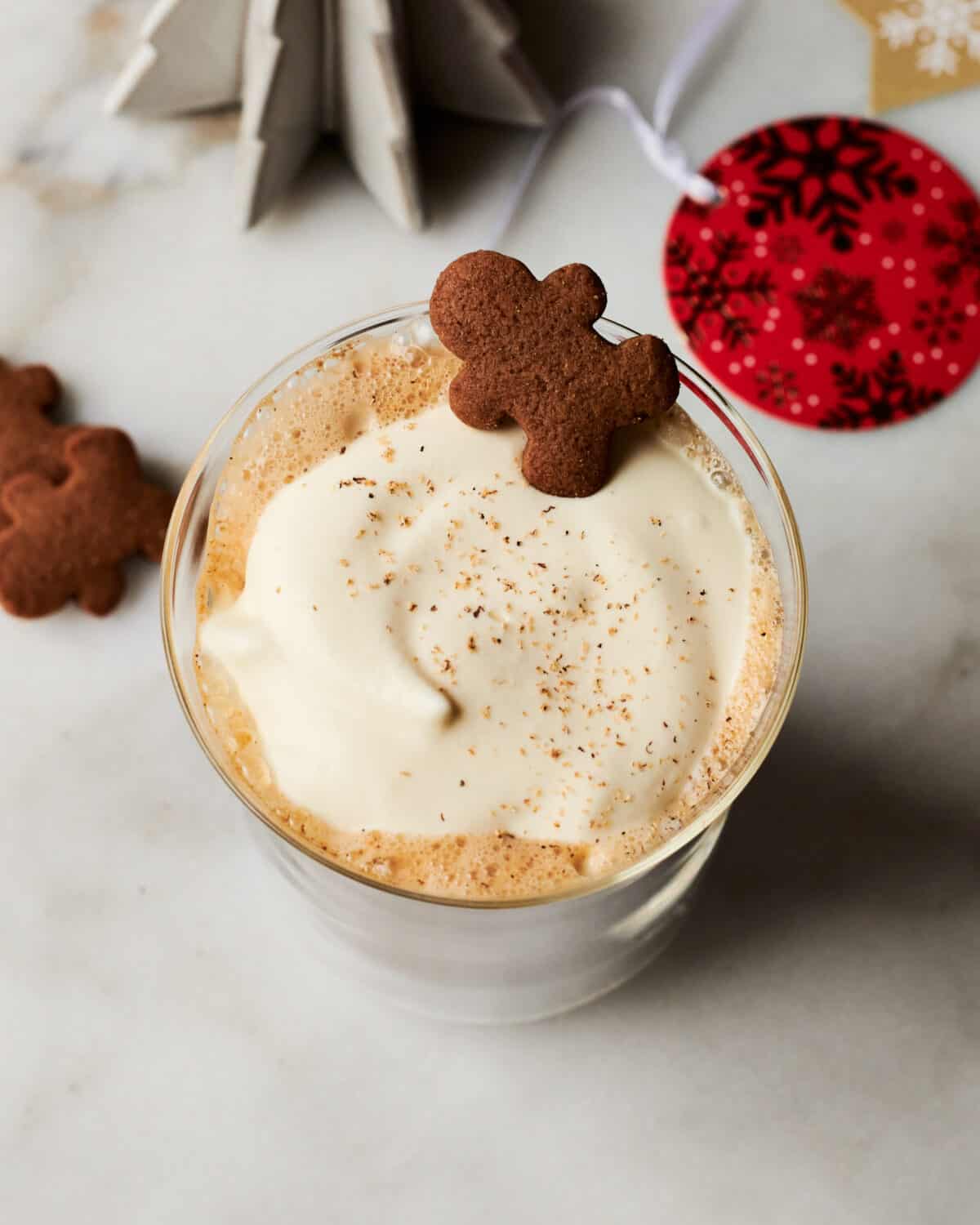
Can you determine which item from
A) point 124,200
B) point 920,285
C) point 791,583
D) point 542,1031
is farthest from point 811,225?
point 542,1031

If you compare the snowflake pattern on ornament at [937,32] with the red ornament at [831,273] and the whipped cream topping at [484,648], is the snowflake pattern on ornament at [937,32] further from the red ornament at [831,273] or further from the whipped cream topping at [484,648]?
the whipped cream topping at [484,648]

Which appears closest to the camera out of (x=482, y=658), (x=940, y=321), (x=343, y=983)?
(x=482, y=658)

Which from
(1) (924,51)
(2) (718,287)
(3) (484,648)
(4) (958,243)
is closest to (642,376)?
(3) (484,648)

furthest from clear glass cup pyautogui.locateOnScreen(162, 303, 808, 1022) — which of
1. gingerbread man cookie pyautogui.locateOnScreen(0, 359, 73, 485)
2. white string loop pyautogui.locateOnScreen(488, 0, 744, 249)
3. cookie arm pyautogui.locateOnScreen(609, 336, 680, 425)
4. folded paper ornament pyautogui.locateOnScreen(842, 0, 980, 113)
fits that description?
folded paper ornament pyautogui.locateOnScreen(842, 0, 980, 113)

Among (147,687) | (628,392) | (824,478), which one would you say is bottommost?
(147,687)

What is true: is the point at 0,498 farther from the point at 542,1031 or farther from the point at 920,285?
the point at 920,285

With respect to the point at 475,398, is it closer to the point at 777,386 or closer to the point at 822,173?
the point at 777,386
